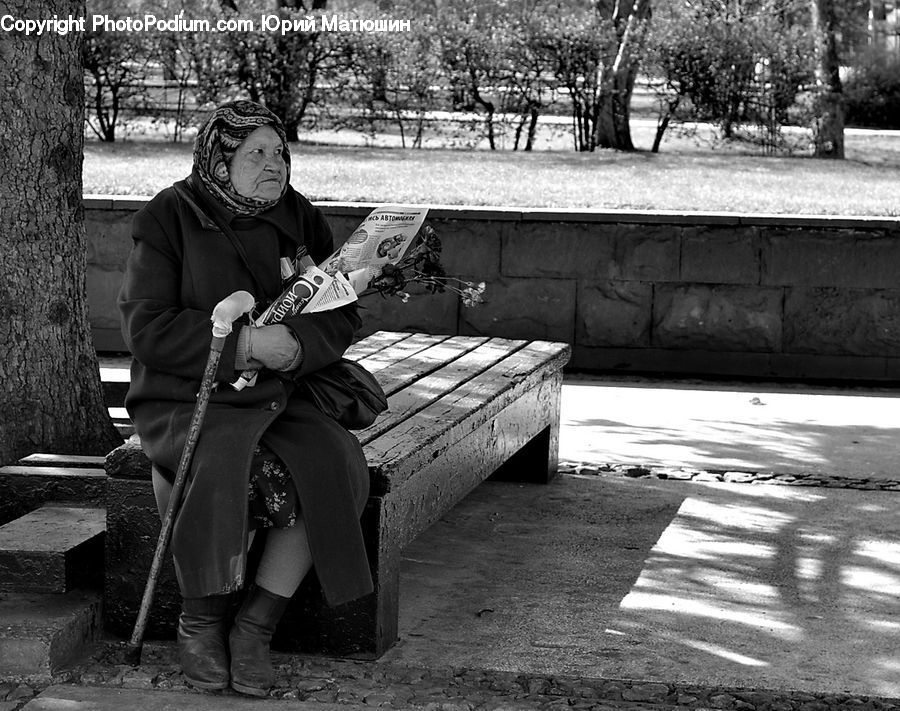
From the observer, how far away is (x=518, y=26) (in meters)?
12.8

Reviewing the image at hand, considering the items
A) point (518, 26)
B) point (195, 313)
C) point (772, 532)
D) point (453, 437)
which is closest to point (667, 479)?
point (772, 532)

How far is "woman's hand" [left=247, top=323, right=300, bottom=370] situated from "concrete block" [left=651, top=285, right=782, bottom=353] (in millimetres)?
4832

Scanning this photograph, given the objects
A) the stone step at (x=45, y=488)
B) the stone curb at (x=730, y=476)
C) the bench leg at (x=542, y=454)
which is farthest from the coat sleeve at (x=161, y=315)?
the stone curb at (x=730, y=476)

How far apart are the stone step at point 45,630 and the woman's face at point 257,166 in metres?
1.20

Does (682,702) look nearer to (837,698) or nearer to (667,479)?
(837,698)

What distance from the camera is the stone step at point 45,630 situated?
12.0ft

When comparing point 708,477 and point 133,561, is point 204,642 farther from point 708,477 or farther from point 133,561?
point 708,477

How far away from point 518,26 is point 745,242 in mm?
5325

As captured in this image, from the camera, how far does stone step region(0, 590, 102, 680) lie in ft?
12.0

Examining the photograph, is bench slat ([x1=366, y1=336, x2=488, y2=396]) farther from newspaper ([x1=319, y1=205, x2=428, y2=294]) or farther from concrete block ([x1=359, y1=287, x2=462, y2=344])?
concrete block ([x1=359, y1=287, x2=462, y2=344])

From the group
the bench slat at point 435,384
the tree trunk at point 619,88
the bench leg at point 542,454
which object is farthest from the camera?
the tree trunk at point 619,88

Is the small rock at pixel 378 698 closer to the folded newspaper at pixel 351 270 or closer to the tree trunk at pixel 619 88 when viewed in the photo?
the folded newspaper at pixel 351 270

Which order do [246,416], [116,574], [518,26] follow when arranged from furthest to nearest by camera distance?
[518,26]
[116,574]
[246,416]

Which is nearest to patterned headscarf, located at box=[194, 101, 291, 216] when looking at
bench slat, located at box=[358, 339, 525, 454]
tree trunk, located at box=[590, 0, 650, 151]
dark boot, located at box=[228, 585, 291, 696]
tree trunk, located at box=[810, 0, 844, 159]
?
bench slat, located at box=[358, 339, 525, 454]
